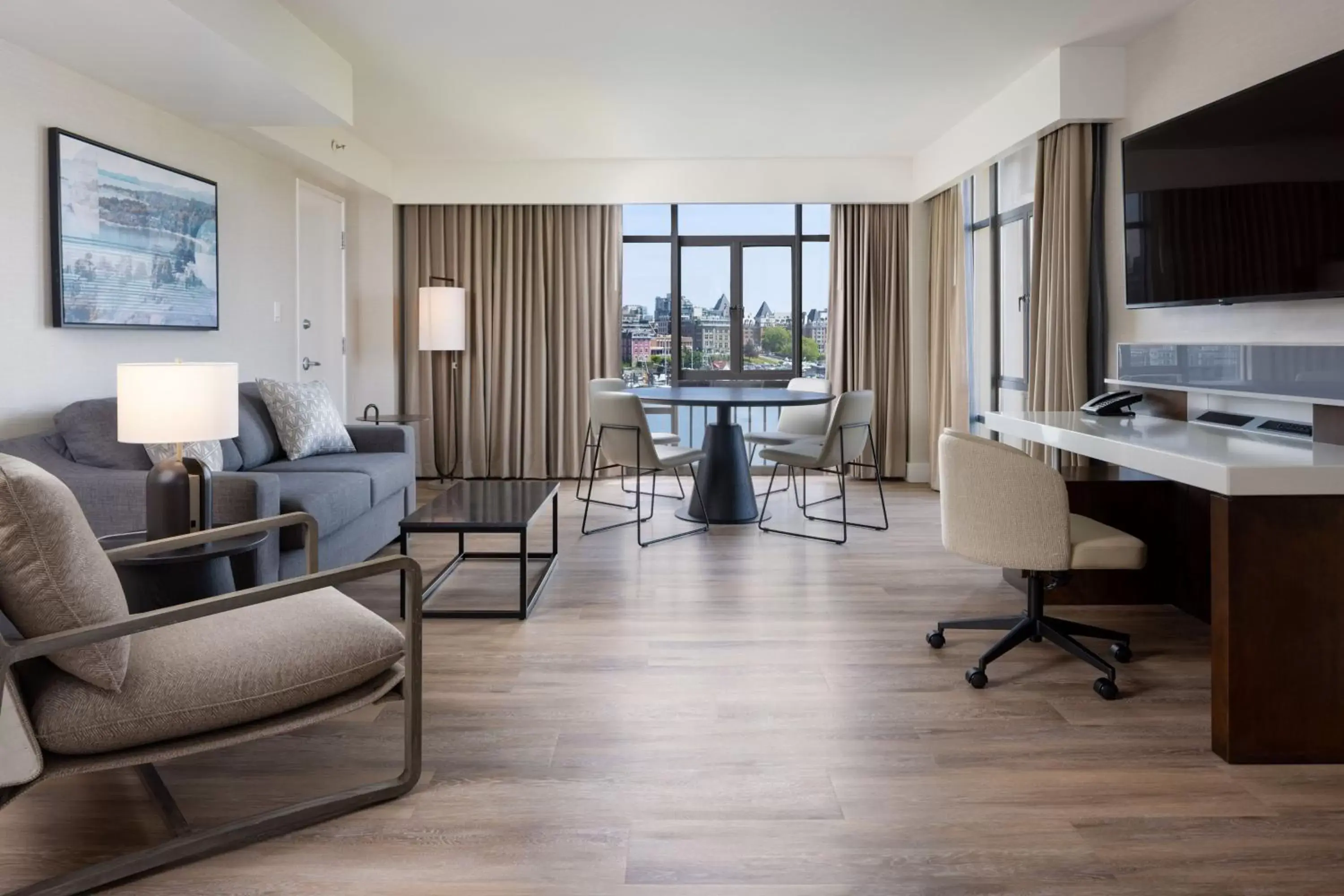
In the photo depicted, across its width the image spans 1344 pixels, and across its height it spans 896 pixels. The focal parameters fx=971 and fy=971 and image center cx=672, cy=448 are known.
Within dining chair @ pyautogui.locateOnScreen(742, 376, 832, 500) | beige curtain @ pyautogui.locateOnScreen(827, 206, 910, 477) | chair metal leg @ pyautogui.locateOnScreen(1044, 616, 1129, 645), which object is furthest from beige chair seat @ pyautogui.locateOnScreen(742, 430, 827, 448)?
chair metal leg @ pyautogui.locateOnScreen(1044, 616, 1129, 645)

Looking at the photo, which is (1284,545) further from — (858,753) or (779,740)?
(779,740)

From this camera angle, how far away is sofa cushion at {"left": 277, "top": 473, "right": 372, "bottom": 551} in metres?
3.72

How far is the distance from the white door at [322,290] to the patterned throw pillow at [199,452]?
7.64 ft

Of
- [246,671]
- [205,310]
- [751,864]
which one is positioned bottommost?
[751,864]

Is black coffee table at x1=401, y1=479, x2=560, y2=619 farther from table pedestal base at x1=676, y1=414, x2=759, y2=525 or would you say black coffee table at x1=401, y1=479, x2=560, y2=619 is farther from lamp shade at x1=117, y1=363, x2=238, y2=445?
table pedestal base at x1=676, y1=414, x2=759, y2=525

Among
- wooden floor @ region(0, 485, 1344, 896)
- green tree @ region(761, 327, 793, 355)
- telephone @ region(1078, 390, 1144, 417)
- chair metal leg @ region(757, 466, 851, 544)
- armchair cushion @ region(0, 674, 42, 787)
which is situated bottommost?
wooden floor @ region(0, 485, 1344, 896)

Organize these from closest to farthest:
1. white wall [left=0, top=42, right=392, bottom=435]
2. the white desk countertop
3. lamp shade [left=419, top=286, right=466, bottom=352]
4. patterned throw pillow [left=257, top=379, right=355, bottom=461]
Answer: the white desk countertop → white wall [left=0, top=42, right=392, bottom=435] → patterned throw pillow [left=257, top=379, right=355, bottom=461] → lamp shade [left=419, top=286, right=466, bottom=352]

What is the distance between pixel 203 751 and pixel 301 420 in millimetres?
3182

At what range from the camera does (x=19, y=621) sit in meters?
1.72

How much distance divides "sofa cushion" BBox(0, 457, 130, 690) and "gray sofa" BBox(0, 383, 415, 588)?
4.89ft

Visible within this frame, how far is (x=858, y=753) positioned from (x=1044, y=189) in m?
3.52

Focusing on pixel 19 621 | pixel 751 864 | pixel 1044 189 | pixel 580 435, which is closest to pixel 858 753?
pixel 751 864

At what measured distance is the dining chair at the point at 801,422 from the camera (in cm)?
607

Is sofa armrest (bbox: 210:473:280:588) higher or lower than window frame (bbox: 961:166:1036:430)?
lower
